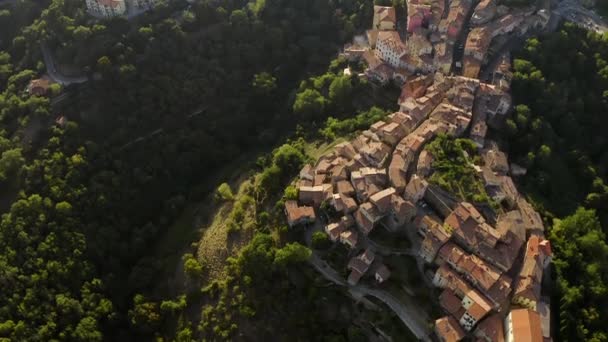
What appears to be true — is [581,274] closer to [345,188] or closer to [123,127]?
[345,188]

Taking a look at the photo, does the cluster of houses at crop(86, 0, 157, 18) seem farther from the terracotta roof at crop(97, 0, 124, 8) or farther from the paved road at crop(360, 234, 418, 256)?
the paved road at crop(360, 234, 418, 256)

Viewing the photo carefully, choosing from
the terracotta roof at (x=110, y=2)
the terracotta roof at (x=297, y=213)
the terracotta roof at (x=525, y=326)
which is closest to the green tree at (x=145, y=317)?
the terracotta roof at (x=297, y=213)

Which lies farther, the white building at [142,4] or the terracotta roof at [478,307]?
the white building at [142,4]

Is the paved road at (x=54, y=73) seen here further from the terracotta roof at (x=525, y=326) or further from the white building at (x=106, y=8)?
the terracotta roof at (x=525, y=326)

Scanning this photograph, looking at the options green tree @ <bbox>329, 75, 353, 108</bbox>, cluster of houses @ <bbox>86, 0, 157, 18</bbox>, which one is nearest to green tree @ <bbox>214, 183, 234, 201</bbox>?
green tree @ <bbox>329, 75, 353, 108</bbox>

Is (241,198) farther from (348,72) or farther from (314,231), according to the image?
(348,72)

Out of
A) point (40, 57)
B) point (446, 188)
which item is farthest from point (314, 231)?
point (40, 57)
